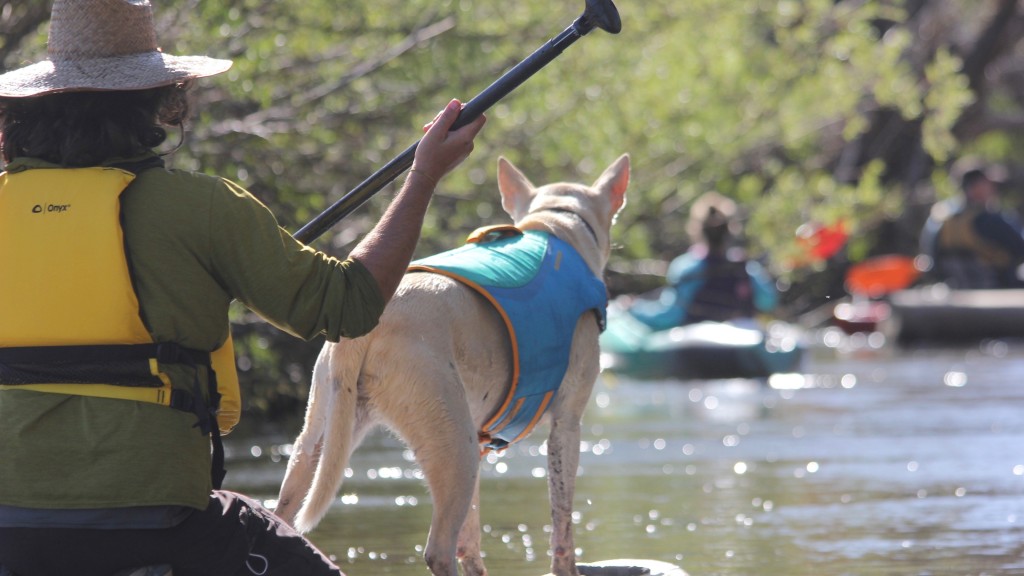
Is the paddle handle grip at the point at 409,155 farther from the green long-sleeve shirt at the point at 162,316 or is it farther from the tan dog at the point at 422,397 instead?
the tan dog at the point at 422,397

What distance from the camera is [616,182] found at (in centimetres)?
735

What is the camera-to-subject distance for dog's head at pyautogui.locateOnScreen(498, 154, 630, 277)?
682 cm

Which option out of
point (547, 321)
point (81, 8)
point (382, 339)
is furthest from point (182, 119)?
point (547, 321)

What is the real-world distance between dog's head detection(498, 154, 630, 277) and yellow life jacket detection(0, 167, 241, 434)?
3.06 m

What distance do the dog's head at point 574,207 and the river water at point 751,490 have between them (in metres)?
1.36

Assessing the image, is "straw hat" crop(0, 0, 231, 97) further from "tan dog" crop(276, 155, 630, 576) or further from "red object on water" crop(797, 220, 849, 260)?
"red object on water" crop(797, 220, 849, 260)

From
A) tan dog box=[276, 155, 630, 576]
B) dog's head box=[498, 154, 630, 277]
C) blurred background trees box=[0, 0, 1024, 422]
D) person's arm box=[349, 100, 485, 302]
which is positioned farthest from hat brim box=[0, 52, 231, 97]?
blurred background trees box=[0, 0, 1024, 422]

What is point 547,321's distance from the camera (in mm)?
6000

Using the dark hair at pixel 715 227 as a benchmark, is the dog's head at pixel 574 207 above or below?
above

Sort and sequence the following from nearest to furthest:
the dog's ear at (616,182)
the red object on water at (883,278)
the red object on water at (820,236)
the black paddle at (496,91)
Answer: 1. the black paddle at (496,91)
2. the dog's ear at (616,182)
3. the red object on water at (820,236)
4. the red object on water at (883,278)

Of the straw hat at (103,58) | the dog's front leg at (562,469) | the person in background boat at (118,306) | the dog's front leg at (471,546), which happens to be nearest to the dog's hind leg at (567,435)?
the dog's front leg at (562,469)

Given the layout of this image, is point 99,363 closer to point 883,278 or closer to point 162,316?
point 162,316

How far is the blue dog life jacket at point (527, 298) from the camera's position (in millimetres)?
5750

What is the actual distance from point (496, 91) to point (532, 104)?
932cm
